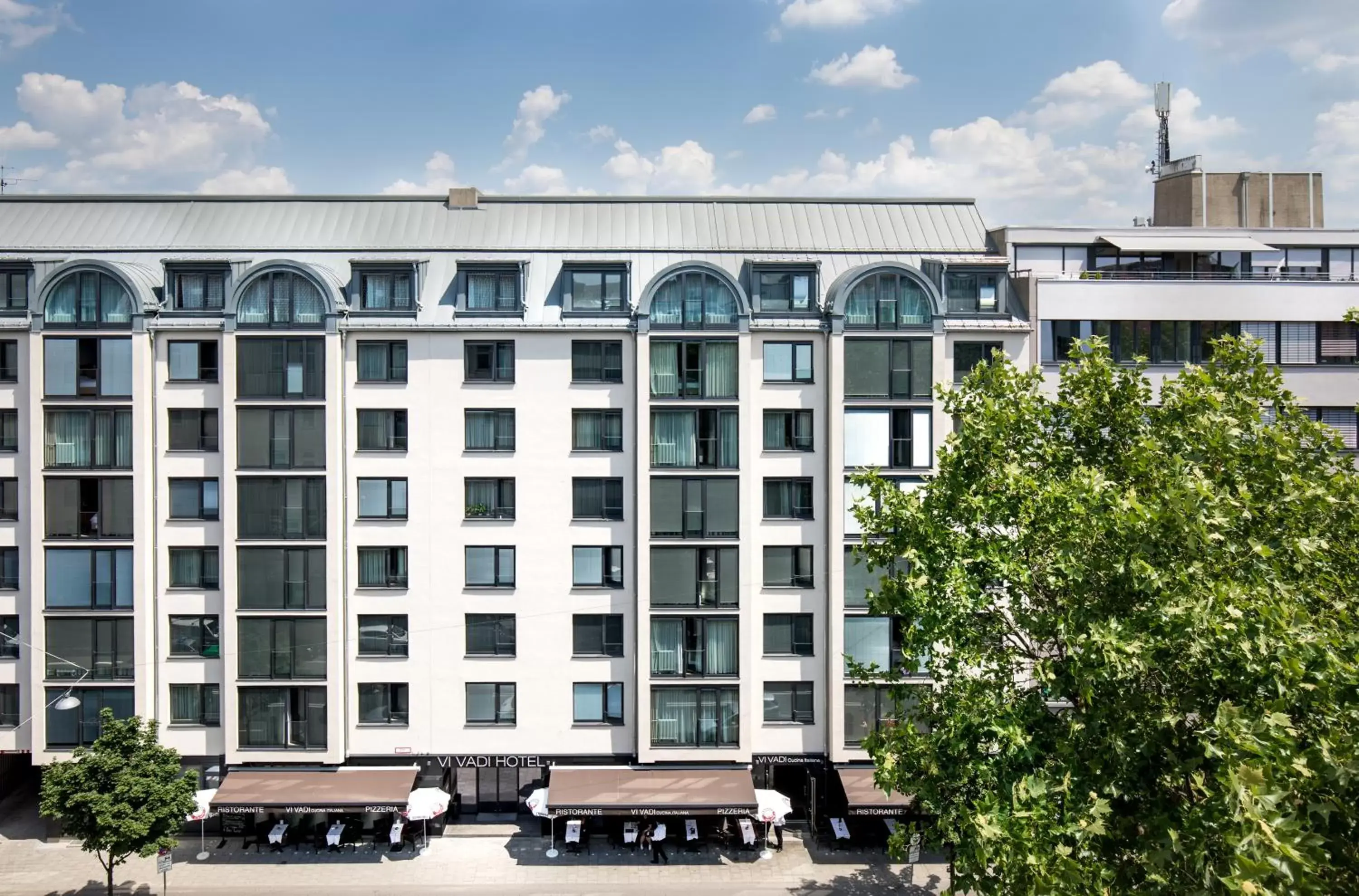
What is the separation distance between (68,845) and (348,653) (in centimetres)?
1343

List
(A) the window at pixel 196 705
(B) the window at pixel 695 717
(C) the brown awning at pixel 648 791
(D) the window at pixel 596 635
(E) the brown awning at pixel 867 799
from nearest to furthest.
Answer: (E) the brown awning at pixel 867 799 → (C) the brown awning at pixel 648 791 → (B) the window at pixel 695 717 → (A) the window at pixel 196 705 → (D) the window at pixel 596 635

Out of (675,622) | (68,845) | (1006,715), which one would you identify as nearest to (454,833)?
(675,622)

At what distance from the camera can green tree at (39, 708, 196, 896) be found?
34562mm

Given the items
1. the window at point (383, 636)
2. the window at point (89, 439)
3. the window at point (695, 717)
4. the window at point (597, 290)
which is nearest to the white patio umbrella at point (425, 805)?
the window at point (383, 636)

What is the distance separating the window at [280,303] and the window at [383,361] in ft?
7.21

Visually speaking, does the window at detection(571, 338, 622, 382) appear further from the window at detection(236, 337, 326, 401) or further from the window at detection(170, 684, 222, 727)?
the window at detection(170, 684, 222, 727)

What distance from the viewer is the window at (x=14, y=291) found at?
42469 mm

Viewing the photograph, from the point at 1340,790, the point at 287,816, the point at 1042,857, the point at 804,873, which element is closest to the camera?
the point at 1340,790

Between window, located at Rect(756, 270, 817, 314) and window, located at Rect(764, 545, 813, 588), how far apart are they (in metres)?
9.90

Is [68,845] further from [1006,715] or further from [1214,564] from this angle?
[1214,564]

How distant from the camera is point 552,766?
42656 mm

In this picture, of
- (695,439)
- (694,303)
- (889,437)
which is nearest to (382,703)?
(695,439)

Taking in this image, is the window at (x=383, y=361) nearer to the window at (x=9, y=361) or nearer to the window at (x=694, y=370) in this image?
the window at (x=694, y=370)

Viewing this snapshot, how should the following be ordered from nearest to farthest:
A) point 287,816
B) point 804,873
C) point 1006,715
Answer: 1. point 1006,715
2. point 804,873
3. point 287,816
